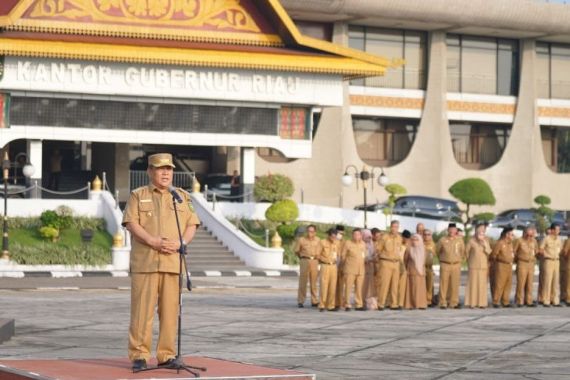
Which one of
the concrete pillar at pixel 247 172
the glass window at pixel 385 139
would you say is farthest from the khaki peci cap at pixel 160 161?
the glass window at pixel 385 139

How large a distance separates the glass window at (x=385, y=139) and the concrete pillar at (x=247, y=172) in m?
14.0

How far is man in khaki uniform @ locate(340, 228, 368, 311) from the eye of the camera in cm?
2655

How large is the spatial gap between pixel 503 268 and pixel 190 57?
20511 mm

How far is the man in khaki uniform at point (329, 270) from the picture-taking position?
2619 cm

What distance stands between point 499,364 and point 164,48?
102 feet

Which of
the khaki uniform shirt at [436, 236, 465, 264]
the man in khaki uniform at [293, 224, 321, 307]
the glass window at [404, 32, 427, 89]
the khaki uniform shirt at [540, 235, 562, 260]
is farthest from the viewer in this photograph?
the glass window at [404, 32, 427, 89]

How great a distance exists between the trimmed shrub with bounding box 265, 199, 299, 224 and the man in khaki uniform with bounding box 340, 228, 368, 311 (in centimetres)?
1839

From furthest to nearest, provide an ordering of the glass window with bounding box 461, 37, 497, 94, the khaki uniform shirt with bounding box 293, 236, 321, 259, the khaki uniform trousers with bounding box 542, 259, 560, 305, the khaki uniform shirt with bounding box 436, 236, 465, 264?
1. the glass window with bounding box 461, 37, 497, 94
2. the khaki uniform trousers with bounding box 542, 259, 560, 305
3. the khaki uniform shirt with bounding box 293, 236, 321, 259
4. the khaki uniform shirt with bounding box 436, 236, 465, 264

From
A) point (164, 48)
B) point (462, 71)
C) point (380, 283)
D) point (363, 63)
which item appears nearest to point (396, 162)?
point (462, 71)

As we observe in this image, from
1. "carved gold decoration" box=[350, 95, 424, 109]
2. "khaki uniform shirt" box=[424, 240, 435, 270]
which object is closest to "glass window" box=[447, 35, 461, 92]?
"carved gold decoration" box=[350, 95, 424, 109]

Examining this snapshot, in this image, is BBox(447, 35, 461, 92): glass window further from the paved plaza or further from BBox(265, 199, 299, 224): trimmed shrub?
Result: the paved plaza

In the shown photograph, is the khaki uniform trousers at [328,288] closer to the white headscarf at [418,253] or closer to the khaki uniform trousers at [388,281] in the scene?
the khaki uniform trousers at [388,281]

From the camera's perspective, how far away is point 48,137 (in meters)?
46.4

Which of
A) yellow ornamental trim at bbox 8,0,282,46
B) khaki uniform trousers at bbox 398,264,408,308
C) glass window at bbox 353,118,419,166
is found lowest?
khaki uniform trousers at bbox 398,264,408,308
